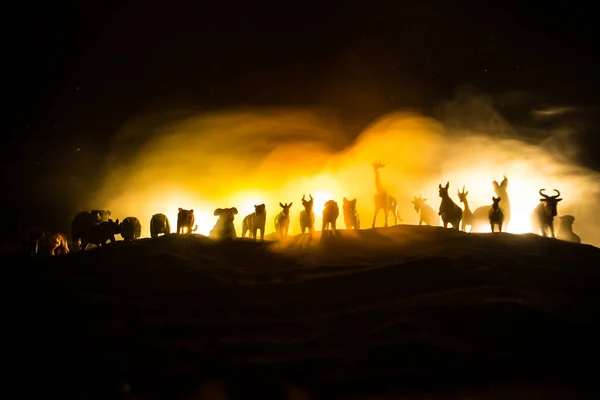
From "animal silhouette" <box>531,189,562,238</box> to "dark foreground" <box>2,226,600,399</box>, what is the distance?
2.50 m

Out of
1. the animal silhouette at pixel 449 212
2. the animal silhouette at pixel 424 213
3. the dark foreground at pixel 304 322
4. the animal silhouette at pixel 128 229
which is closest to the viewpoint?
the dark foreground at pixel 304 322

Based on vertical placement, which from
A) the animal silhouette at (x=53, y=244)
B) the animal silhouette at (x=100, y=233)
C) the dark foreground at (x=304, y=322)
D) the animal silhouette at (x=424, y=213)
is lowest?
the dark foreground at (x=304, y=322)

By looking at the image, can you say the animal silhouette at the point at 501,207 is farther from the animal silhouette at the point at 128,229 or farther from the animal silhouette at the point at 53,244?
the animal silhouette at the point at 53,244

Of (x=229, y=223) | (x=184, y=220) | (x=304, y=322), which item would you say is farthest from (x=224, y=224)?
(x=304, y=322)

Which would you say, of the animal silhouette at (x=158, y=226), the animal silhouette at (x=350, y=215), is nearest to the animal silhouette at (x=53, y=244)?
the animal silhouette at (x=158, y=226)

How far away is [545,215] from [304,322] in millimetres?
9755

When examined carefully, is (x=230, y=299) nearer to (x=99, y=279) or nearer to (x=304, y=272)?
(x=304, y=272)

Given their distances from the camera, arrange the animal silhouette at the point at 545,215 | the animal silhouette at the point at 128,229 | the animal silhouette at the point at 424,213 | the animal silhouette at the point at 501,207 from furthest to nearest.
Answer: the animal silhouette at the point at 424,213, the animal silhouette at the point at 501,207, the animal silhouette at the point at 128,229, the animal silhouette at the point at 545,215

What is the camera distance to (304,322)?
822cm

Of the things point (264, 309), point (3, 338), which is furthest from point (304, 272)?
point (3, 338)

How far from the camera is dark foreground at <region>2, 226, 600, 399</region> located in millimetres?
6914

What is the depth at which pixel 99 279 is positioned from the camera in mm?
9742

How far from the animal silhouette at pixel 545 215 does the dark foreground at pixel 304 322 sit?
250 cm

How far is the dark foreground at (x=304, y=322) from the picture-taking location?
6914 mm
